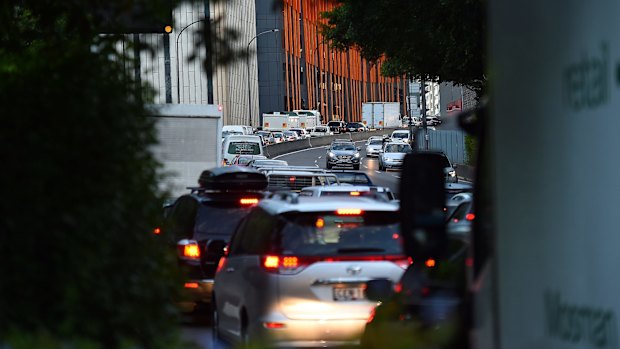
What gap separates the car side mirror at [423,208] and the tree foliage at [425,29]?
24.0 m

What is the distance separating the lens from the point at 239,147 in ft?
193

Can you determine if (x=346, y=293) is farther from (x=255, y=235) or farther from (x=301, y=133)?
(x=301, y=133)

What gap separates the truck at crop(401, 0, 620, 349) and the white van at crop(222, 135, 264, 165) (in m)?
53.4

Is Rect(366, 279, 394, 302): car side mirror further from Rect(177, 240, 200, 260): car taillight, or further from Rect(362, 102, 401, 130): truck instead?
Rect(362, 102, 401, 130): truck

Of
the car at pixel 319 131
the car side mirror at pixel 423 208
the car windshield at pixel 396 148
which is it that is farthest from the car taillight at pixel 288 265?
the car at pixel 319 131

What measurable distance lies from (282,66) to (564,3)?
156 meters

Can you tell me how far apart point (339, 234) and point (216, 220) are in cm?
580

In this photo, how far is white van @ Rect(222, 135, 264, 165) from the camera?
5790 centimetres

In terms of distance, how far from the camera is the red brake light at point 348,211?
11.8 meters

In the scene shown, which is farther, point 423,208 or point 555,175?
point 423,208

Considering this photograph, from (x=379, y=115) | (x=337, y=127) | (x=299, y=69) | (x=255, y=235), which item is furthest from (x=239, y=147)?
(x=299, y=69)

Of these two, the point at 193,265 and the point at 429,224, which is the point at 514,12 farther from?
the point at 193,265

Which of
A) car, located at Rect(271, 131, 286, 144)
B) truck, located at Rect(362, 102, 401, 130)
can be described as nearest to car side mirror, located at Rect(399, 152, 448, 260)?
car, located at Rect(271, 131, 286, 144)

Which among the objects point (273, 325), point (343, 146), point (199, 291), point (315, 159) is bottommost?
point (315, 159)
